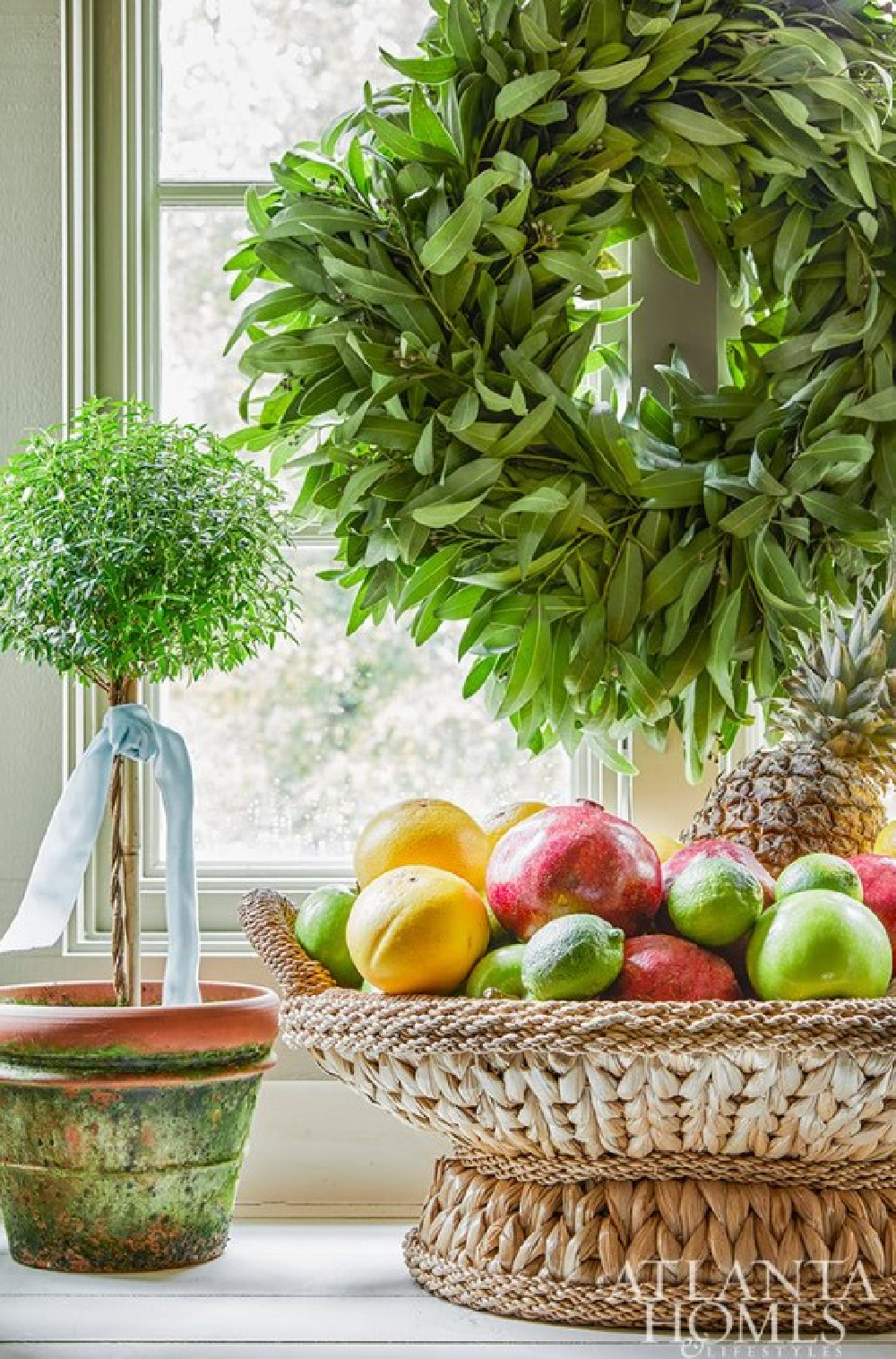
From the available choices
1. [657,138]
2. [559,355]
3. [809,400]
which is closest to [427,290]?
[559,355]

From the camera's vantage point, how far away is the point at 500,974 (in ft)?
3.39

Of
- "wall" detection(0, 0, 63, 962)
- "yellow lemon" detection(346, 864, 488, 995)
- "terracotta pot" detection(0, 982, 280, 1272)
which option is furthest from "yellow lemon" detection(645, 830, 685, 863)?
"wall" detection(0, 0, 63, 962)

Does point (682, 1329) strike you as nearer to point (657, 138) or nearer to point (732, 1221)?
point (732, 1221)

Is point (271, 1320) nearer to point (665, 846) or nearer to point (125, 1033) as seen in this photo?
point (125, 1033)

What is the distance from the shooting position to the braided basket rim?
2.95 feet

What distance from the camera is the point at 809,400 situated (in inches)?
52.2

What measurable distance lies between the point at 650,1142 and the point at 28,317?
0.98 m

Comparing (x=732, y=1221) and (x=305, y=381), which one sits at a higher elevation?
(x=305, y=381)

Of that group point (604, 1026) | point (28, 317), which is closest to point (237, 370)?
point (28, 317)

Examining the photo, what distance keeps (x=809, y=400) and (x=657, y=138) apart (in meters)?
0.25

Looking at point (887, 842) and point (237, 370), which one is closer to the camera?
point (887, 842)

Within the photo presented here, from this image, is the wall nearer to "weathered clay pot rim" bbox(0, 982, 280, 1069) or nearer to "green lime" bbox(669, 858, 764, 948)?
"weathered clay pot rim" bbox(0, 982, 280, 1069)

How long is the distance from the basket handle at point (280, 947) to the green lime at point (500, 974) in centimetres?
13

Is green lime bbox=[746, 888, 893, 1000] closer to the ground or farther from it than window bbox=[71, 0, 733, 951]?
closer to the ground
